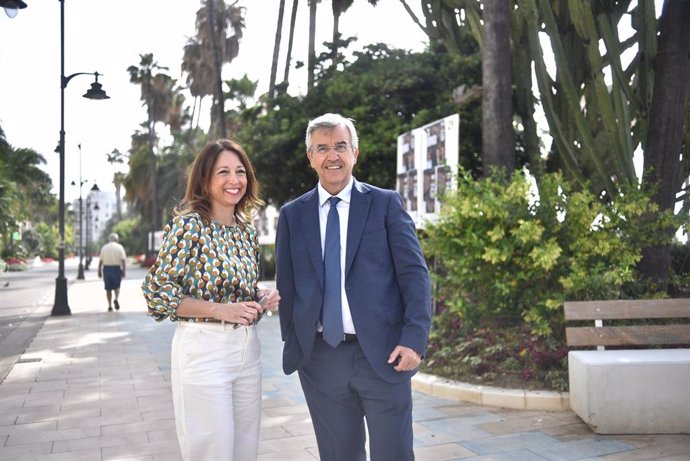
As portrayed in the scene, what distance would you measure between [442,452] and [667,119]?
205 inches

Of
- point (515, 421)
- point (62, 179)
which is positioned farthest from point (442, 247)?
point (62, 179)

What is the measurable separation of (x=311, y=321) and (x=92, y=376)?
5.95m

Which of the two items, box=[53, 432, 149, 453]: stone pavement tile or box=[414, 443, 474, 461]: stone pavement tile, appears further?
box=[53, 432, 149, 453]: stone pavement tile

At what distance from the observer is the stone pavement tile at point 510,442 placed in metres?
4.77

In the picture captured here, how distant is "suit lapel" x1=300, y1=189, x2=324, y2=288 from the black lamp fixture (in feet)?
19.9

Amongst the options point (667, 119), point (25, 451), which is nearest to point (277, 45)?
point (667, 119)

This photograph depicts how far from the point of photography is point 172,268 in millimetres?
2805

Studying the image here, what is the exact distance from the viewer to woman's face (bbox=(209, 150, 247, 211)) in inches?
116

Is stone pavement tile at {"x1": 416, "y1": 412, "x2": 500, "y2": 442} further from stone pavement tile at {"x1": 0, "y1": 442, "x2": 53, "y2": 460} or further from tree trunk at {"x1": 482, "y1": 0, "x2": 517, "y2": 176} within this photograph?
tree trunk at {"x1": 482, "y1": 0, "x2": 517, "y2": 176}

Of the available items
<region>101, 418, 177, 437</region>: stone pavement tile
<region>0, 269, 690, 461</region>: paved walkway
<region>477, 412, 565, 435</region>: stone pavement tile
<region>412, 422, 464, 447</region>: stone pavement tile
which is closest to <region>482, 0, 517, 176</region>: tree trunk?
<region>0, 269, 690, 461</region>: paved walkway

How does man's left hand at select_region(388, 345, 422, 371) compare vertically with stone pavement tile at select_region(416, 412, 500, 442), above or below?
above

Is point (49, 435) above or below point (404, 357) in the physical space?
below

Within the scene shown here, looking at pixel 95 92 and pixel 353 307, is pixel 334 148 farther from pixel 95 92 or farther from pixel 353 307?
pixel 95 92

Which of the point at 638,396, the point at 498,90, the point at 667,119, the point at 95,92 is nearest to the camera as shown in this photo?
the point at 638,396
